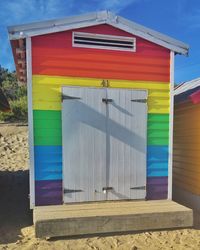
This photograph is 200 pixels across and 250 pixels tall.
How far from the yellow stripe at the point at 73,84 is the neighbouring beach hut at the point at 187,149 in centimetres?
76

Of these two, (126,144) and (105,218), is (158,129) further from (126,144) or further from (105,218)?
(105,218)

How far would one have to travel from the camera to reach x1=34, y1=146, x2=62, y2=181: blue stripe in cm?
657

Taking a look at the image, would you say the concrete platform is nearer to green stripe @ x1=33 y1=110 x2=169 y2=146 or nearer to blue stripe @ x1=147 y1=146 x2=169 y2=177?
blue stripe @ x1=147 y1=146 x2=169 y2=177

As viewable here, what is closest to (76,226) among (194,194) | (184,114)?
(194,194)

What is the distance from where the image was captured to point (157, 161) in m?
7.16

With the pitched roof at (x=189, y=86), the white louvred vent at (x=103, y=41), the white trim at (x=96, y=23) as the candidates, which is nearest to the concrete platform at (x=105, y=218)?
the white louvred vent at (x=103, y=41)

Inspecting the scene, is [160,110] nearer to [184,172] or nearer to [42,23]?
[184,172]

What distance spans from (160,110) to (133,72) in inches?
36.6

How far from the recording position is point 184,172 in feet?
28.3

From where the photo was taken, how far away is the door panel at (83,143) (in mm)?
6648

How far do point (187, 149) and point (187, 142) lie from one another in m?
0.17

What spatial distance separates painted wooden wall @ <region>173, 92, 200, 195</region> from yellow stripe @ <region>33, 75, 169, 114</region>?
755 mm

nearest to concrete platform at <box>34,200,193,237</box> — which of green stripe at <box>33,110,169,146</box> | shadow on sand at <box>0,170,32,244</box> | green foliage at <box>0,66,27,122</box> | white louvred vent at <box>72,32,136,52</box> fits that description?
shadow on sand at <box>0,170,32,244</box>

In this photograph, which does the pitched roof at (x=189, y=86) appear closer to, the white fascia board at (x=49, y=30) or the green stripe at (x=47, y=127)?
the white fascia board at (x=49, y=30)
